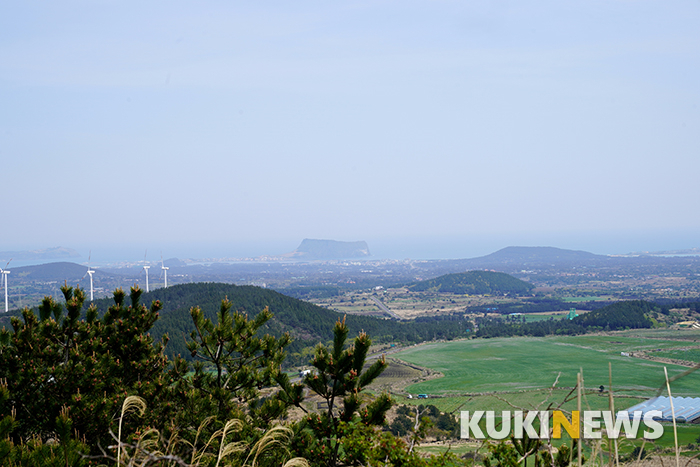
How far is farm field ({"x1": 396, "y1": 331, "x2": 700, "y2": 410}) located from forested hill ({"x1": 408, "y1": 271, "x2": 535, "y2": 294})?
9311 centimetres

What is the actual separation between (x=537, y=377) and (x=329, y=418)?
2142 inches

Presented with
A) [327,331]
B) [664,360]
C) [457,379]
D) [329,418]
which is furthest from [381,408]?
[327,331]

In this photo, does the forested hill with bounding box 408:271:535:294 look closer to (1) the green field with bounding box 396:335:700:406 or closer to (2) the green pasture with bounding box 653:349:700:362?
(1) the green field with bounding box 396:335:700:406

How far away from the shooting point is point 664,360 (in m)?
62.4

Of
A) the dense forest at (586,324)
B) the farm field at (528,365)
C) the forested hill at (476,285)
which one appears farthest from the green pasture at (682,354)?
the forested hill at (476,285)

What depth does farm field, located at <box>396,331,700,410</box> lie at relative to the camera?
155 feet

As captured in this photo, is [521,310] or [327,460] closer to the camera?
[327,460]

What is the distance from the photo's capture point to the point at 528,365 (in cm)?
6500

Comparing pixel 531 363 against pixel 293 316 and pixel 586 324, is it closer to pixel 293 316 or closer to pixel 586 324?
pixel 586 324

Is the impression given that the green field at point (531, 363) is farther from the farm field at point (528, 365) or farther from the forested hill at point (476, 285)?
the forested hill at point (476, 285)

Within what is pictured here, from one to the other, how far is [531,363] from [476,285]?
123 metres

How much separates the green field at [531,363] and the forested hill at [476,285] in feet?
308

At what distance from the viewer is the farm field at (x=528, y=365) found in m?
47.1

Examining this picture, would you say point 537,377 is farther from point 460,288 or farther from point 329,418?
point 460,288
